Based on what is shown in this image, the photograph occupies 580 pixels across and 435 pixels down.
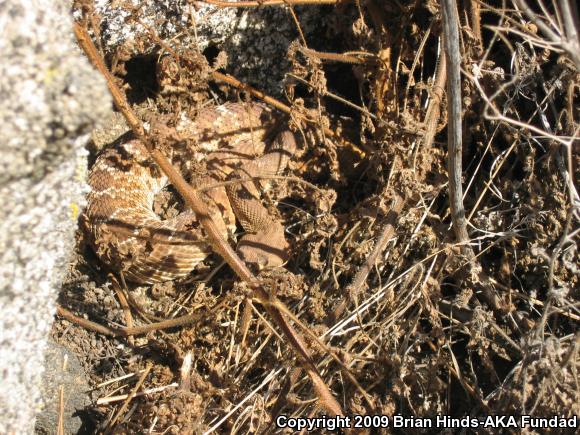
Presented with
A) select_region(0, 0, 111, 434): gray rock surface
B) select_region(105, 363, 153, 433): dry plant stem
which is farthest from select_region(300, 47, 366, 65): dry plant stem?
select_region(105, 363, 153, 433): dry plant stem

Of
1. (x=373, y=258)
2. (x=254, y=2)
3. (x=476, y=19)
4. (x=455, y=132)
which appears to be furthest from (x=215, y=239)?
(x=476, y=19)

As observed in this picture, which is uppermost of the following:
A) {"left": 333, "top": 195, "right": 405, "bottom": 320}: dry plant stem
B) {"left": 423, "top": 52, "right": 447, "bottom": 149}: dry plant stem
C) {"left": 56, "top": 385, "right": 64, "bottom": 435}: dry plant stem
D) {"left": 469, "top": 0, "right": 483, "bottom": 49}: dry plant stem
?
{"left": 469, "top": 0, "right": 483, "bottom": 49}: dry plant stem

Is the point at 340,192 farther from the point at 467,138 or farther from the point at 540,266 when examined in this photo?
the point at 540,266

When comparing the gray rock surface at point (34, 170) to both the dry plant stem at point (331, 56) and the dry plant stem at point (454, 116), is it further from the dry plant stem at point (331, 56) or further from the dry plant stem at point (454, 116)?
the dry plant stem at point (331, 56)

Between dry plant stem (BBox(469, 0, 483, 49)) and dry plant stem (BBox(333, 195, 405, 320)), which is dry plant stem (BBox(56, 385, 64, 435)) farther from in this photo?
dry plant stem (BBox(469, 0, 483, 49))

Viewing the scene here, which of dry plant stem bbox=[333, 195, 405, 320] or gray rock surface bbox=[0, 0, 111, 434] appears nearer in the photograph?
gray rock surface bbox=[0, 0, 111, 434]

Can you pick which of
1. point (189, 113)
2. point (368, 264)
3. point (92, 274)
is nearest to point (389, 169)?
point (368, 264)

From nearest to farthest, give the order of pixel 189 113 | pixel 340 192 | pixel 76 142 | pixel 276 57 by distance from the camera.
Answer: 1. pixel 76 142
2. pixel 189 113
3. pixel 340 192
4. pixel 276 57
